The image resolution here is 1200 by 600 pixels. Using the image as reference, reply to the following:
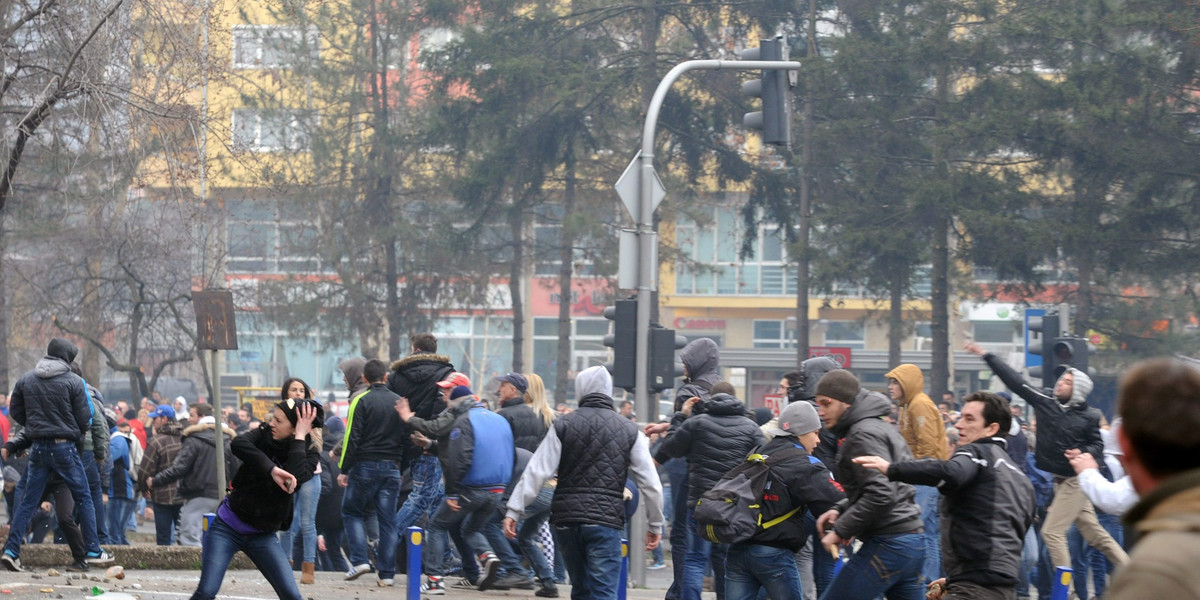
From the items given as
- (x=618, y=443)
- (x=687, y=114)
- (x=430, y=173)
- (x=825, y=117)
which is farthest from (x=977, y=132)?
(x=618, y=443)

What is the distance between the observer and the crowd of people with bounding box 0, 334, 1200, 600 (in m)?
5.77

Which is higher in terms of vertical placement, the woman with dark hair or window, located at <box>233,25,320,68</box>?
window, located at <box>233,25,320,68</box>

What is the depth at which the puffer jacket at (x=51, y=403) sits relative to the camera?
1028 centimetres

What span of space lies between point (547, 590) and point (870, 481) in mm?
4727

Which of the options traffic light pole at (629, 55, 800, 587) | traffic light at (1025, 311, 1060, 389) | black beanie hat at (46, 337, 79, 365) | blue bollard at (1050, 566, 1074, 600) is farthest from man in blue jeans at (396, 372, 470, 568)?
traffic light at (1025, 311, 1060, 389)

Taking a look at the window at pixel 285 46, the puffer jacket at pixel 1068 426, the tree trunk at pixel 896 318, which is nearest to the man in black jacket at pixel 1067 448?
the puffer jacket at pixel 1068 426

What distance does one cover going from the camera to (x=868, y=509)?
625 cm

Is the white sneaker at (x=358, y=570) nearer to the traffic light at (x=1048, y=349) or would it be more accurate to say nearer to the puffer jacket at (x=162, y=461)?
the puffer jacket at (x=162, y=461)

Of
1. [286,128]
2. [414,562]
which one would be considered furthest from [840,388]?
[286,128]

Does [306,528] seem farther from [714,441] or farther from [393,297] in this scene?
[393,297]

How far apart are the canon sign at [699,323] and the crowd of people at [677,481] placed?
1436 inches

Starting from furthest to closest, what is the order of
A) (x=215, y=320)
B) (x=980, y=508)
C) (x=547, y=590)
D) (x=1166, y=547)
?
(x=215, y=320) < (x=547, y=590) < (x=980, y=508) < (x=1166, y=547)

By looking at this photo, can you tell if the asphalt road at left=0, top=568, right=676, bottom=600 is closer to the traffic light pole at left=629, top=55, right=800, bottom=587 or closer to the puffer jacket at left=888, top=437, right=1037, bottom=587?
the traffic light pole at left=629, top=55, right=800, bottom=587

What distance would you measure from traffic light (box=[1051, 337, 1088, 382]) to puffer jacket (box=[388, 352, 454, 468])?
626 centimetres
